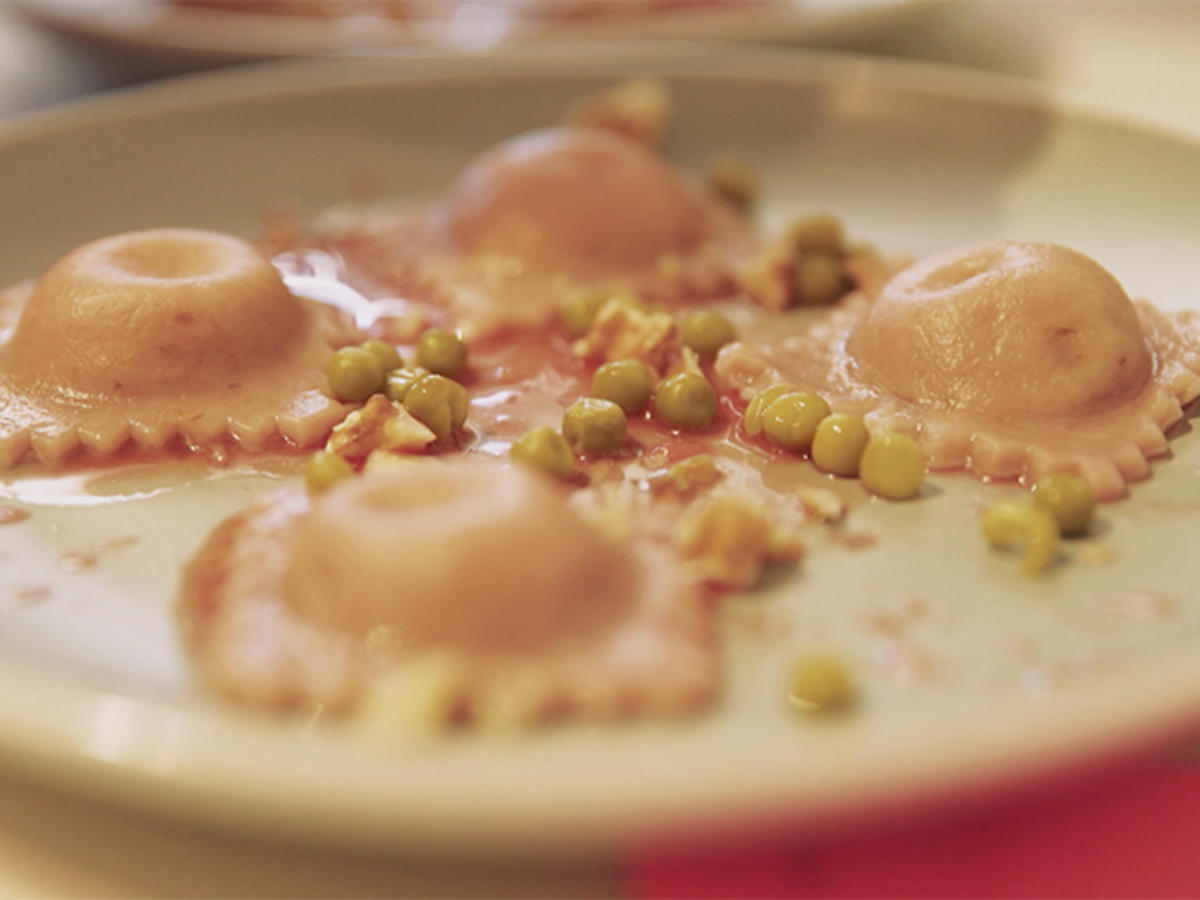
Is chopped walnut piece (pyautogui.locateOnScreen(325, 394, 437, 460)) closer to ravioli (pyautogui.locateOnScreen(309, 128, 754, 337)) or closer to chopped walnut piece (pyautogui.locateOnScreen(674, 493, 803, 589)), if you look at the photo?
chopped walnut piece (pyautogui.locateOnScreen(674, 493, 803, 589))

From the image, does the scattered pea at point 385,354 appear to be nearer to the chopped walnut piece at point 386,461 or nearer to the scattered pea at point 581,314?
the chopped walnut piece at point 386,461

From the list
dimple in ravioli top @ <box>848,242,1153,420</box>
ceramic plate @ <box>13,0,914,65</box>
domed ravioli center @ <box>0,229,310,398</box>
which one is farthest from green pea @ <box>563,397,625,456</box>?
ceramic plate @ <box>13,0,914,65</box>

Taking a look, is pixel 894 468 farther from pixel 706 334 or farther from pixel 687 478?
pixel 706 334

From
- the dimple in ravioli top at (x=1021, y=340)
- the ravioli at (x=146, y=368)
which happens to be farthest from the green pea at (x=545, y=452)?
the dimple in ravioli top at (x=1021, y=340)

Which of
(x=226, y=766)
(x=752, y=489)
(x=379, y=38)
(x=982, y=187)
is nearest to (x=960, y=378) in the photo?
(x=752, y=489)

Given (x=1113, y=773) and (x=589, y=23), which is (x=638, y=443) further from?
(x=589, y=23)

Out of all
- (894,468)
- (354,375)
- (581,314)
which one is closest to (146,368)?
(354,375)

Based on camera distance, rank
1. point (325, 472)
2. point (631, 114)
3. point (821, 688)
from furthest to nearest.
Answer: point (631, 114) → point (325, 472) → point (821, 688)
